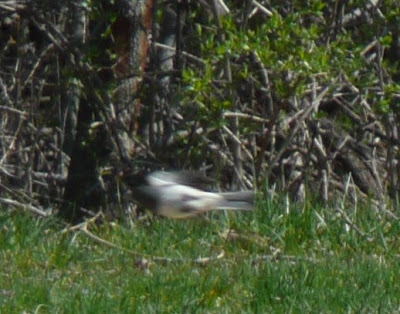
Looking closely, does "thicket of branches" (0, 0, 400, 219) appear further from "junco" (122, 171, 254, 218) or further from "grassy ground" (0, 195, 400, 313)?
"grassy ground" (0, 195, 400, 313)

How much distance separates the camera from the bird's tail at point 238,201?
6.68 m

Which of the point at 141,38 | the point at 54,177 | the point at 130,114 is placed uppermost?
the point at 141,38

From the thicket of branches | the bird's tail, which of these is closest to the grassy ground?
the bird's tail

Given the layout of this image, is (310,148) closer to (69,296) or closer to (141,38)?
(141,38)

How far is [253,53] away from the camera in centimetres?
780

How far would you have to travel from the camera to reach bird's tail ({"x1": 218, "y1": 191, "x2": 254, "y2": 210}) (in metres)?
6.68

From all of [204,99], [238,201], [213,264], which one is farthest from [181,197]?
[204,99]

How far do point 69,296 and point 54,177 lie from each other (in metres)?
4.62

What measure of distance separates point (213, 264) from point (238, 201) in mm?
1022

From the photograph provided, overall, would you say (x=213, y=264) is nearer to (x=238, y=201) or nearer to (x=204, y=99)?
(x=238, y=201)

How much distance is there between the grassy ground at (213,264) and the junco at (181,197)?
0.30 feet

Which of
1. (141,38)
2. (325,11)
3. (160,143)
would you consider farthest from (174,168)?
(325,11)

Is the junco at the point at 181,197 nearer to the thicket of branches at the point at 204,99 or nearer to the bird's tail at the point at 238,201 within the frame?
the bird's tail at the point at 238,201

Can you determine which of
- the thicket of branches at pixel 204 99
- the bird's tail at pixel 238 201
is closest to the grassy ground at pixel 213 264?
the bird's tail at pixel 238 201
